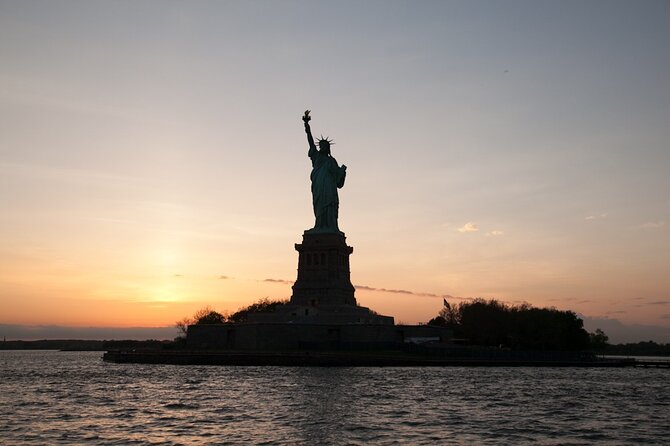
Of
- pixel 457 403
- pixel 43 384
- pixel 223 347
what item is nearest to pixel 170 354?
pixel 223 347

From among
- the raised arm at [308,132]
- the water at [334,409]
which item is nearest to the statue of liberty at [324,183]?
the raised arm at [308,132]

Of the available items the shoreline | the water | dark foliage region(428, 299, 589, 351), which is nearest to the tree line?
dark foliage region(428, 299, 589, 351)

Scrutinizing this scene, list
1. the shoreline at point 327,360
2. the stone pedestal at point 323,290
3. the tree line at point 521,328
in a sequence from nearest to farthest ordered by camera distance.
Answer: the shoreline at point 327,360, the stone pedestal at point 323,290, the tree line at point 521,328

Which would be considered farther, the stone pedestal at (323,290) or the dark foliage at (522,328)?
the dark foliage at (522,328)

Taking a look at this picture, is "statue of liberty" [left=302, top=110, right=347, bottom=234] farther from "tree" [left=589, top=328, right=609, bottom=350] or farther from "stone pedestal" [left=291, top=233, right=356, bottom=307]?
"tree" [left=589, top=328, right=609, bottom=350]

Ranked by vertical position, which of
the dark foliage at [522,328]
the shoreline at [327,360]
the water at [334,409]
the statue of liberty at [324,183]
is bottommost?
the water at [334,409]

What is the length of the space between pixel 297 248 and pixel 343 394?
40.1 meters

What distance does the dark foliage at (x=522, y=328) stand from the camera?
3979 inches

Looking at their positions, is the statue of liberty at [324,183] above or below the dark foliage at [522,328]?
above

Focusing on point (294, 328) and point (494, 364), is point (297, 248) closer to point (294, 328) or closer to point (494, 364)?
point (294, 328)

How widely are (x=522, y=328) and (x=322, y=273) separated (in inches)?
1263

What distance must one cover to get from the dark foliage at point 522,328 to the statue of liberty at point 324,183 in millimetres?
26721

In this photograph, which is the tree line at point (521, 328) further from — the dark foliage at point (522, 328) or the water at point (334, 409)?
the water at point (334, 409)

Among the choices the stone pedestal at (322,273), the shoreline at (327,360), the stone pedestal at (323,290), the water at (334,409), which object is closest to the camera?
the water at (334,409)
